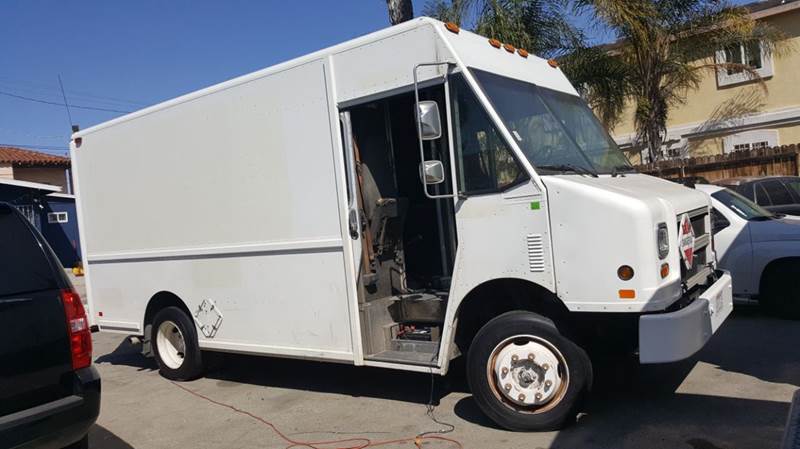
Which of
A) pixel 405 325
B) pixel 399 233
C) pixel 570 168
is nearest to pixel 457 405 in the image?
pixel 405 325

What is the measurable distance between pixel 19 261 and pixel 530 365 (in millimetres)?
3458

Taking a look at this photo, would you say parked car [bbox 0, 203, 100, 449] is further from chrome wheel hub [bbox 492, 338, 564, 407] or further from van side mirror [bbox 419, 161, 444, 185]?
chrome wheel hub [bbox 492, 338, 564, 407]

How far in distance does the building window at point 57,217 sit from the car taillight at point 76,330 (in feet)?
67.1

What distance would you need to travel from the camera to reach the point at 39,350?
402cm

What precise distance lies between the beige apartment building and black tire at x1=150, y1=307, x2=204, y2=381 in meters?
14.6

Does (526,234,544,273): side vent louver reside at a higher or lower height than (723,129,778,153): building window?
lower

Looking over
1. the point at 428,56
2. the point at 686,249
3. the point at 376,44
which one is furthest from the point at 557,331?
the point at 376,44

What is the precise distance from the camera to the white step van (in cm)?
464

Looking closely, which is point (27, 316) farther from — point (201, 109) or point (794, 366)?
point (794, 366)

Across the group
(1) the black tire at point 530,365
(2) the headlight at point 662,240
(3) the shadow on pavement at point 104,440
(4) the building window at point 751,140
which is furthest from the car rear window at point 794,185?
(3) the shadow on pavement at point 104,440

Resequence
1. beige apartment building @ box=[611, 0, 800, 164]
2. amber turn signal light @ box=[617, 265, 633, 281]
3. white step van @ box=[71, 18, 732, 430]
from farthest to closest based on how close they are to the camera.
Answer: beige apartment building @ box=[611, 0, 800, 164]
white step van @ box=[71, 18, 732, 430]
amber turn signal light @ box=[617, 265, 633, 281]

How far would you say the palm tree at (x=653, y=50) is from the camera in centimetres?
1429

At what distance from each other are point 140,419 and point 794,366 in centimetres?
598

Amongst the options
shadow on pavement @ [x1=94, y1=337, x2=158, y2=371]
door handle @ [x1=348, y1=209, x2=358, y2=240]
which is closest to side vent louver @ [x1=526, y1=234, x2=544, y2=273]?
door handle @ [x1=348, y1=209, x2=358, y2=240]
